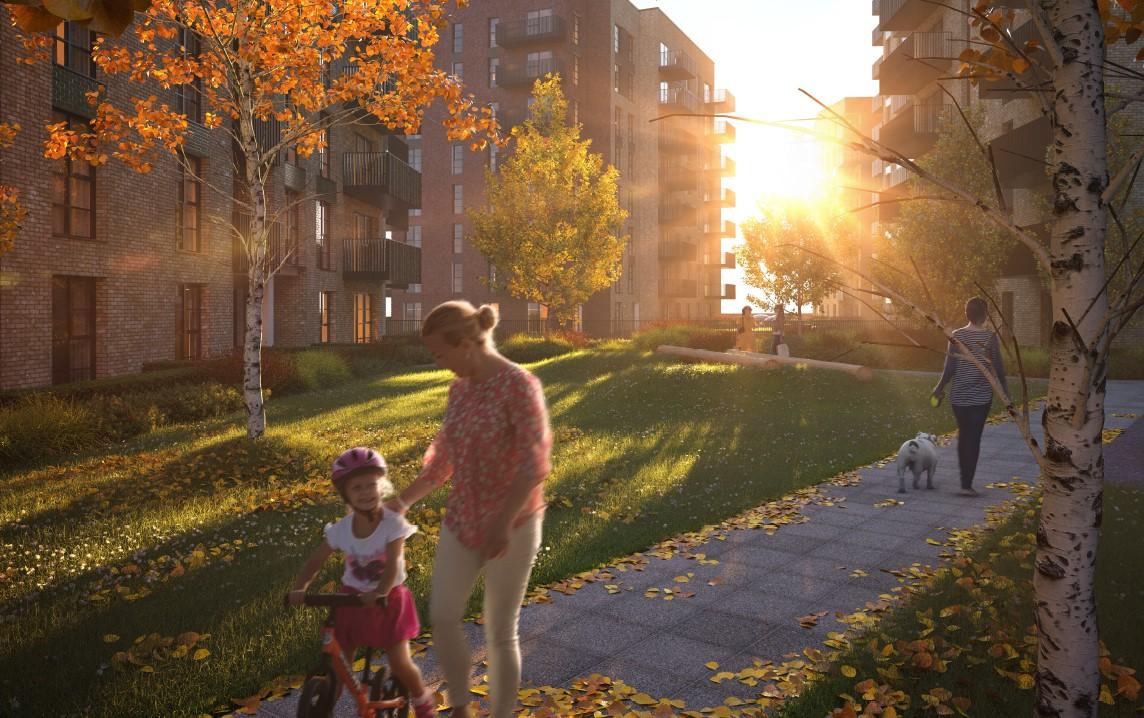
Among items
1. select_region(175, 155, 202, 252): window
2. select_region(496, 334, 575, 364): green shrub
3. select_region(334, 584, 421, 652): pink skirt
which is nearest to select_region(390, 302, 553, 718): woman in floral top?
select_region(334, 584, 421, 652): pink skirt

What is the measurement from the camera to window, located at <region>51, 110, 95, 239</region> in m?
17.7

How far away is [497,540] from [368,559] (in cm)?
58

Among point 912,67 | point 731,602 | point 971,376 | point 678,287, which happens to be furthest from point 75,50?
point 678,287

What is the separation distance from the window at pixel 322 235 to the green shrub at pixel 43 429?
16600 mm

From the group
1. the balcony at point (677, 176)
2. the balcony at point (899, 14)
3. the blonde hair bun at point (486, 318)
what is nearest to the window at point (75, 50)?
the blonde hair bun at point (486, 318)

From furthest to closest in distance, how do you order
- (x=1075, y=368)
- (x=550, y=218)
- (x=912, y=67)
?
(x=912, y=67)
(x=550, y=218)
(x=1075, y=368)

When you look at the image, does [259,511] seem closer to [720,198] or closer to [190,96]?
[190,96]

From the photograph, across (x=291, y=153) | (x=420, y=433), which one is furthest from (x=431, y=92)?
(x=291, y=153)

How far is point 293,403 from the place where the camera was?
62.7 ft

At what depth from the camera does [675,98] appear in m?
63.6

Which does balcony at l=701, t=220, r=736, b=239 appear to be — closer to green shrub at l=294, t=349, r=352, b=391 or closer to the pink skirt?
green shrub at l=294, t=349, r=352, b=391

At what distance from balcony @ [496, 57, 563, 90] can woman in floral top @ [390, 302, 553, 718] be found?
1987 inches

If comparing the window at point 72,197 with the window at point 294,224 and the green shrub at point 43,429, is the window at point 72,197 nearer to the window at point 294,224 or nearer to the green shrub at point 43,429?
the green shrub at point 43,429

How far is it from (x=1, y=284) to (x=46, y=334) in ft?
5.67
